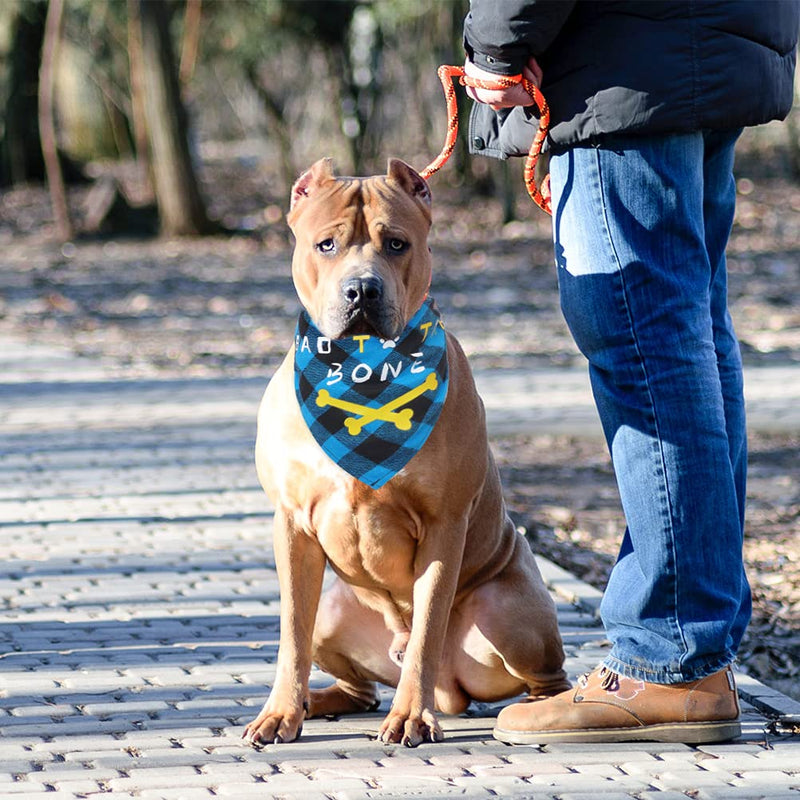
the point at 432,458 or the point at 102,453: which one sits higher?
the point at 432,458

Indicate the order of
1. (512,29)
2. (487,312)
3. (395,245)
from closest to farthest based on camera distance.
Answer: (512,29), (395,245), (487,312)

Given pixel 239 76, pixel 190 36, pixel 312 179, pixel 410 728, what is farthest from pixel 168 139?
pixel 410 728

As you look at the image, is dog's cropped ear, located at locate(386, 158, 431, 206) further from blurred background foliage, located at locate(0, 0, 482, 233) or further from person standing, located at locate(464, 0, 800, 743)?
blurred background foliage, located at locate(0, 0, 482, 233)

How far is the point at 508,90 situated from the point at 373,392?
874 mm

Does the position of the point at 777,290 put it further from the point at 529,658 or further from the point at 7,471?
the point at 529,658

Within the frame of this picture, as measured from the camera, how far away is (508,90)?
339 cm

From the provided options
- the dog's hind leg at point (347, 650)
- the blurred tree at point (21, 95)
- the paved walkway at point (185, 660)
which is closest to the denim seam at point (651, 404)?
the paved walkway at point (185, 660)

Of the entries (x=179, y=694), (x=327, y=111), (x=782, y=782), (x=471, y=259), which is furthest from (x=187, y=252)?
(x=782, y=782)

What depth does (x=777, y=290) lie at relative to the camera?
1356cm

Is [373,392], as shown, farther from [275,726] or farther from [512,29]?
[512,29]

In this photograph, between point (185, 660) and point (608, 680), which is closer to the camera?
point (608, 680)

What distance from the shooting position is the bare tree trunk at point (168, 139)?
57.5ft

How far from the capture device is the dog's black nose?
3.46 m

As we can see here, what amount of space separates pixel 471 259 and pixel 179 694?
12438 millimetres
